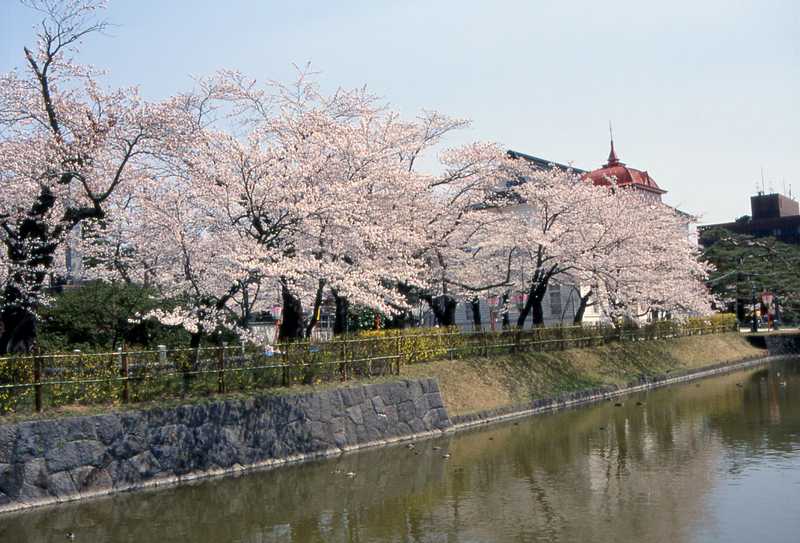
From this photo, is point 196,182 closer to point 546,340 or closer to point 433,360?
point 433,360

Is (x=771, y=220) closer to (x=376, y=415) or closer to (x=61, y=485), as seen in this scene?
(x=376, y=415)

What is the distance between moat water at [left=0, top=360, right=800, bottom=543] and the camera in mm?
11539

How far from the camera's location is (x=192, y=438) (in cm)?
1636

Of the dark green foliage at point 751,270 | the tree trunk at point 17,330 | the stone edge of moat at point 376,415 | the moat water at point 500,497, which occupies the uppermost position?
the dark green foliage at point 751,270

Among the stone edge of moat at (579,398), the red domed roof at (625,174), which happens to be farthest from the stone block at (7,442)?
the red domed roof at (625,174)

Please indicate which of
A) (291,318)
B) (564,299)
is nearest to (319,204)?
(291,318)

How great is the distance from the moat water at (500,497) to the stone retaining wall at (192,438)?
467 mm

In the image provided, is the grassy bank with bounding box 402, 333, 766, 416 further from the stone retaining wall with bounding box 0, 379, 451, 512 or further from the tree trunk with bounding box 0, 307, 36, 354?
the tree trunk with bounding box 0, 307, 36, 354

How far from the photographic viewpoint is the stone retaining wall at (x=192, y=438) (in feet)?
45.0

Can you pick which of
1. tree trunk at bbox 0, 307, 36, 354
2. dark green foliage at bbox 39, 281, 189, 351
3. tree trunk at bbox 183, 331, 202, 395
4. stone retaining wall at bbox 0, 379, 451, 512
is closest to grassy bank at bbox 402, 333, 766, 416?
stone retaining wall at bbox 0, 379, 451, 512

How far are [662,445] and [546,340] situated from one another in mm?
14089

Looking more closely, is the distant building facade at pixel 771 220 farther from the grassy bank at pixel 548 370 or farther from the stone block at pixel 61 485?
the stone block at pixel 61 485

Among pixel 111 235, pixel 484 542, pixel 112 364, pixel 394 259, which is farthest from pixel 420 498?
pixel 111 235

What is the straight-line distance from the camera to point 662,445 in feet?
61.8
